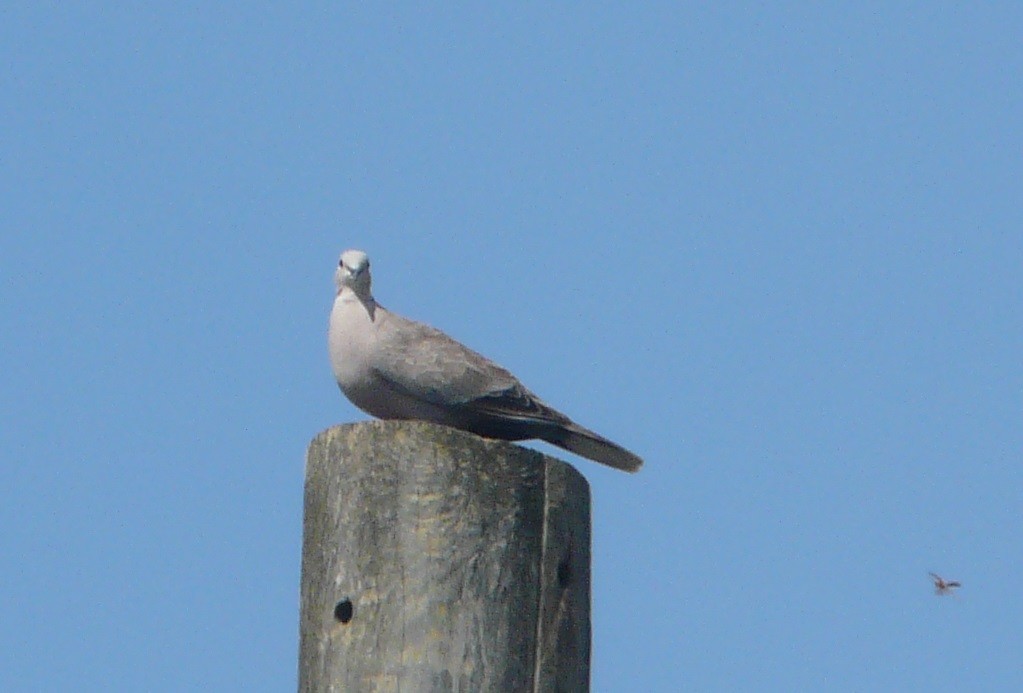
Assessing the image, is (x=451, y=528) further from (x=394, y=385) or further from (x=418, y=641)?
(x=394, y=385)

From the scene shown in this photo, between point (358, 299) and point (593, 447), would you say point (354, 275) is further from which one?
point (593, 447)

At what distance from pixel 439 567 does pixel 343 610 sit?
43cm

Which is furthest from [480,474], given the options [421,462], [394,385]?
[394,385]

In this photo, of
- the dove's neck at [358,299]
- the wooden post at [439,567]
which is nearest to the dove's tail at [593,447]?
the dove's neck at [358,299]

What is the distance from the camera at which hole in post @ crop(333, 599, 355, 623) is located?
693 centimetres

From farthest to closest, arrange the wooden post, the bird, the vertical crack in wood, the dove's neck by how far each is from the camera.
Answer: the dove's neck → the bird → the vertical crack in wood → the wooden post

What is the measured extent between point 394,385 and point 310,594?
204cm

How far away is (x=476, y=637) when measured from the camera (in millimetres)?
6777

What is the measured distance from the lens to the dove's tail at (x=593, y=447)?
931cm

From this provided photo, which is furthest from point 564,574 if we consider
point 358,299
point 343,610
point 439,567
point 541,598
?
point 358,299

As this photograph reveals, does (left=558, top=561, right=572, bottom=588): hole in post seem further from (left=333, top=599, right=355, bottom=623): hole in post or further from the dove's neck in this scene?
the dove's neck

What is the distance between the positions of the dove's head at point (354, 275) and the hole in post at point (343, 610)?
3.00 meters

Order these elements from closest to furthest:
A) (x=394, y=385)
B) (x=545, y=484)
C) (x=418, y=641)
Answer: (x=418, y=641) < (x=545, y=484) < (x=394, y=385)

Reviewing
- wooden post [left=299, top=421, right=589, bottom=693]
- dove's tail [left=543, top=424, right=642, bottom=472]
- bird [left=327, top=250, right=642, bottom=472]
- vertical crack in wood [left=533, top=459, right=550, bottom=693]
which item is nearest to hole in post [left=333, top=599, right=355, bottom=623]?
wooden post [left=299, top=421, right=589, bottom=693]
